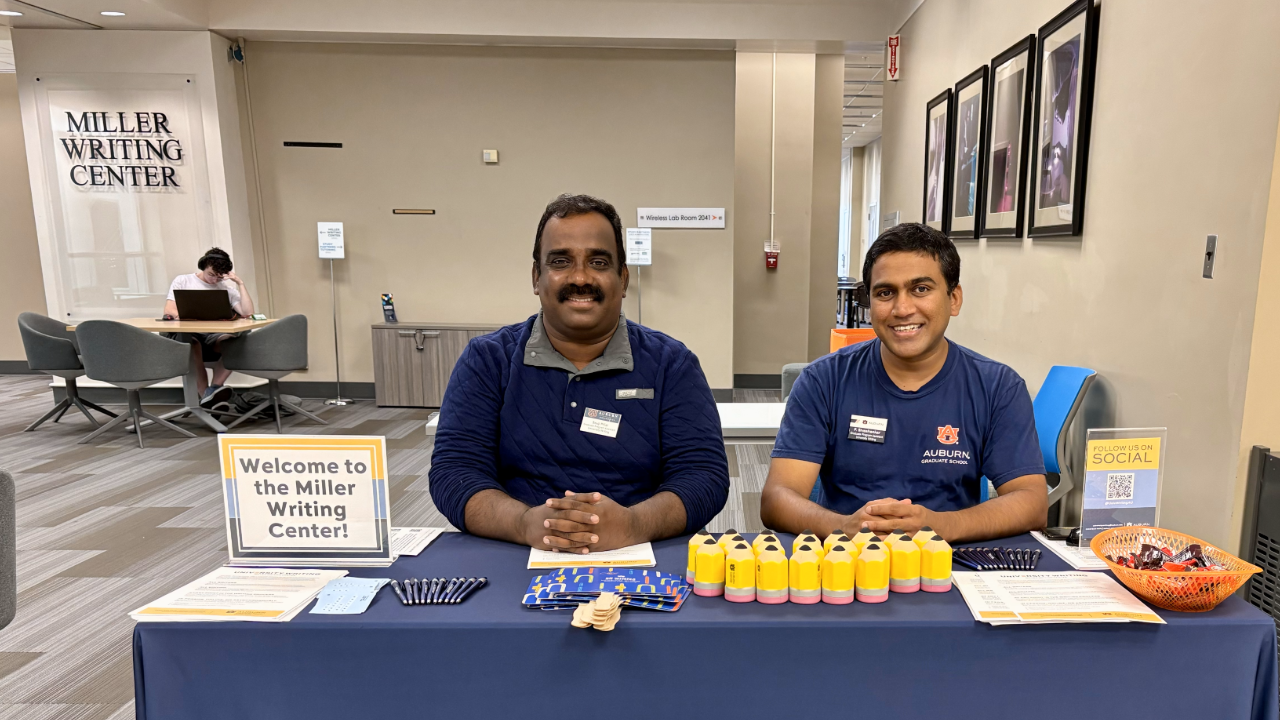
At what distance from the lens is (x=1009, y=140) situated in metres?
3.14

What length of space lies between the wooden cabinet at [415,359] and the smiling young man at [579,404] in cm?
455

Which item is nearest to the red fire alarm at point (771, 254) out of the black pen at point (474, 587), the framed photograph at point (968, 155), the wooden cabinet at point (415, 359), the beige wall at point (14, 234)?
the wooden cabinet at point (415, 359)

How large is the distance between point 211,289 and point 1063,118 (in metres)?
5.84

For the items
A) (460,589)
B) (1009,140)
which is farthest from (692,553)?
(1009,140)

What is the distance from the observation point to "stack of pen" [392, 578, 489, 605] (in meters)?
1.15

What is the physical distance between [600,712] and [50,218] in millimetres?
7248

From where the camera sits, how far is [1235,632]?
1063 mm

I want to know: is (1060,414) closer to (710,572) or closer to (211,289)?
(710,572)

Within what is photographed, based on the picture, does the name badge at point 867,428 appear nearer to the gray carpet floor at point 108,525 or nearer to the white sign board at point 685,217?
the gray carpet floor at point 108,525

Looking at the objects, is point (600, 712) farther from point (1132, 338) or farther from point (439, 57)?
point (439, 57)

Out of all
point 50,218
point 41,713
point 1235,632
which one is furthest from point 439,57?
point 1235,632

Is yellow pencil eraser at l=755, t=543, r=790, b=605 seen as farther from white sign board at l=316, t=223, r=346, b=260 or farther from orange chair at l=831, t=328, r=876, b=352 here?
white sign board at l=316, t=223, r=346, b=260

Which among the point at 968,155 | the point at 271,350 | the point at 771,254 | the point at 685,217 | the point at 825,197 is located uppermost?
the point at 825,197

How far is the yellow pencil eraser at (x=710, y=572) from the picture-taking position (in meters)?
1.15
